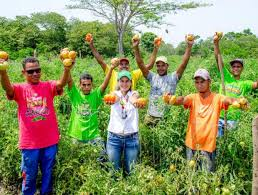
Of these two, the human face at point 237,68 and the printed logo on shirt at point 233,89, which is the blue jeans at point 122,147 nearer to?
the printed logo on shirt at point 233,89

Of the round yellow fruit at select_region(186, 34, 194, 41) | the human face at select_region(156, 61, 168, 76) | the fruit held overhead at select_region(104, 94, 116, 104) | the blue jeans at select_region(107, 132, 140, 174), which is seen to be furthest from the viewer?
the human face at select_region(156, 61, 168, 76)

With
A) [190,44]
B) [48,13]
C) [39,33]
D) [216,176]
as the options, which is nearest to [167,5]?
[39,33]

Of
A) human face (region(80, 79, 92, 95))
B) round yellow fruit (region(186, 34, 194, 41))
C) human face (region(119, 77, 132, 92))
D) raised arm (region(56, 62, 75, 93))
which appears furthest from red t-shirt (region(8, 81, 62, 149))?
round yellow fruit (region(186, 34, 194, 41))

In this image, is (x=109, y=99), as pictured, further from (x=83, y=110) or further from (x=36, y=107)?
(x=36, y=107)

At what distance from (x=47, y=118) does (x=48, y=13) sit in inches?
1611

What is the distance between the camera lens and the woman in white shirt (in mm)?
3855

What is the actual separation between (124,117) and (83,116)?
51 cm

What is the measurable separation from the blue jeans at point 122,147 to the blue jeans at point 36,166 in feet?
1.99

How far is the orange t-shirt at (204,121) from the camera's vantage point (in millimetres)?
3553

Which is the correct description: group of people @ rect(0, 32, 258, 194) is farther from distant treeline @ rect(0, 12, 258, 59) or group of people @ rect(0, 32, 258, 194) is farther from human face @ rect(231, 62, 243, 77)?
distant treeline @ rect(0, 12, 258, 59)

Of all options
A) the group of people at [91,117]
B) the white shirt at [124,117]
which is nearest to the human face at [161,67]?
the group of people at [91,117]

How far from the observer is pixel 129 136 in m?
3.88

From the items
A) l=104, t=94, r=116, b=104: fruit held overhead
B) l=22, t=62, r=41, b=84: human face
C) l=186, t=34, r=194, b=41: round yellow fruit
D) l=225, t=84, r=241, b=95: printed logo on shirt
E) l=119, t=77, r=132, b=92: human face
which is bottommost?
l=104, t=94, r=116, b=104: fruit held overhead

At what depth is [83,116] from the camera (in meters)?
4.09
